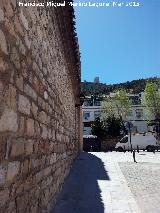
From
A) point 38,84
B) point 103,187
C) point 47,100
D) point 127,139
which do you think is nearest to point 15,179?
point 38,84

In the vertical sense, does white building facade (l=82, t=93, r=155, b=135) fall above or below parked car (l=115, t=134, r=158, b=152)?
above

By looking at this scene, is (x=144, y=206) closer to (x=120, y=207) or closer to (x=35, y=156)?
(x=120, y=207)

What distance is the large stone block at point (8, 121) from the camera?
2.86 meters

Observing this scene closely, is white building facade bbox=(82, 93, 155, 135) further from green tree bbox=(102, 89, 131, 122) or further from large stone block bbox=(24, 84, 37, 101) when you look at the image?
large stone block bbox=(24, 84, 37, 101)

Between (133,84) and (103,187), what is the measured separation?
8970 centimetres

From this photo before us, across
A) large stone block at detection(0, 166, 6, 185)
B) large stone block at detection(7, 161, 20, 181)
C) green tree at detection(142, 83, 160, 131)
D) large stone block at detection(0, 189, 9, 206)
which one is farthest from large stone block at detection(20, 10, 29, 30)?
green tree at detection(142, 83, 160, 131)

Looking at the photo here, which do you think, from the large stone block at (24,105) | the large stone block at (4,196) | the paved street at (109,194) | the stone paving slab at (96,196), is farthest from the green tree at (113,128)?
the large stone block at (4,196)

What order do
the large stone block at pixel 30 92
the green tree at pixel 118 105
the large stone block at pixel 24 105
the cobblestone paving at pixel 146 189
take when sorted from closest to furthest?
1. the large stone block at pixel 24 105
2. the large stone block at pixel 30 92
3. the cobblestone paving at pixel 146 189
4. the green tree at pixel 118 105

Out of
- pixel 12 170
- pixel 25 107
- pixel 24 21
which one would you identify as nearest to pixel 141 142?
pixel 25 107

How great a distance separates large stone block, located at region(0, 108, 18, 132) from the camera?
9.39ft

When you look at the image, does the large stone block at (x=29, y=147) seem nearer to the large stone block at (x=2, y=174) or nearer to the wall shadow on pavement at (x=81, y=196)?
the large stone block at (x=2, y=174)

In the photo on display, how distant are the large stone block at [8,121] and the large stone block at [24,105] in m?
0.21

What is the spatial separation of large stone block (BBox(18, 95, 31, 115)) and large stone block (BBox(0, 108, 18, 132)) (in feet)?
0.68

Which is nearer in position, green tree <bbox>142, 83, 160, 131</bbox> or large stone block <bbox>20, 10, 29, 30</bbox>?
large stone block <bbox>20, 10, 29, 30</bbox>
